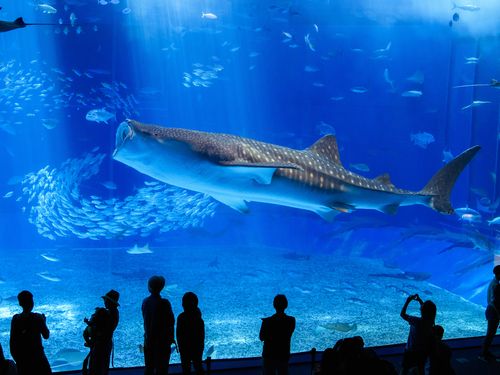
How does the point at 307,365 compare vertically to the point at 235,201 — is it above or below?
below

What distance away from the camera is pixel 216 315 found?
289 inches

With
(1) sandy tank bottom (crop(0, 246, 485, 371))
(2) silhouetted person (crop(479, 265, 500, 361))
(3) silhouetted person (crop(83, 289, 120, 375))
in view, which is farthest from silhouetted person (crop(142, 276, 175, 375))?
(2) silhouetted person (crop(479, 265, 500, 361))

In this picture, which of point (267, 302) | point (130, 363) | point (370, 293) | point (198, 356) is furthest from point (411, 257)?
point (198, 356)

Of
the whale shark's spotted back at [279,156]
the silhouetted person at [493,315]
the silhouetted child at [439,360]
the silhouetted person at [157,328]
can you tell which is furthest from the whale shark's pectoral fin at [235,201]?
the silhouetted person at [493,315]

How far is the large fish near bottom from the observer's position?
343 centimetres

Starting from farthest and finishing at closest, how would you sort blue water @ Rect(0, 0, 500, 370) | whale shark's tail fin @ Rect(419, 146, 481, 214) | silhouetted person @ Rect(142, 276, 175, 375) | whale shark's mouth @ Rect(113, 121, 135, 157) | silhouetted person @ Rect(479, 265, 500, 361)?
blue water @ Rect(0, 0, 500, 370)
whale shark's tail fin @ Rect(419, 146, 481, 214)
silhouetted person @ Rect(479, 265, 500, 361)
whale shark's mouth @ Rect(113, 121, 135, 157)
silhouetted person @ Rect(142, 276, 175, 375)

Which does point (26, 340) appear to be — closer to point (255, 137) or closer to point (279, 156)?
point (279, 156)

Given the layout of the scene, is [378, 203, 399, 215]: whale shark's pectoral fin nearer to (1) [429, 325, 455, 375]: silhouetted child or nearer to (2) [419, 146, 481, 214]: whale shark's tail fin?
(2) [419, 146, 481, 214]: whale shark's tail fin

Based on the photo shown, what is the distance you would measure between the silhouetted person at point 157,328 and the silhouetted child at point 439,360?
1.77 metres

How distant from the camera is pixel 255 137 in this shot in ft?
69.5

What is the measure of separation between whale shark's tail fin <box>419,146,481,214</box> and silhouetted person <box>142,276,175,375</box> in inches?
121

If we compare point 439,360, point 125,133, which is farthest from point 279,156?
point 439,360

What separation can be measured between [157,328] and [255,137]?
61.1 ft

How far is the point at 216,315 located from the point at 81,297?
9.88 feet
